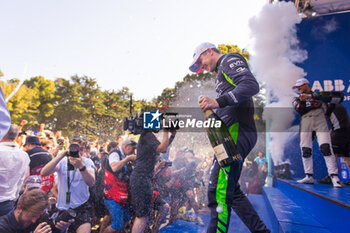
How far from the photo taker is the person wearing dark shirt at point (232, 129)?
164cm

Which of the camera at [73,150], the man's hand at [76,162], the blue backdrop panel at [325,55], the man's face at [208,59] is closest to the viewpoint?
the man's face at [208,59]

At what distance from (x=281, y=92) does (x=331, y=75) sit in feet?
4.49

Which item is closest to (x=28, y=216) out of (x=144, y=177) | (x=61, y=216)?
(x=61, y=216)

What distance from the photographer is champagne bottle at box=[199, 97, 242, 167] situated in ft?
5.38

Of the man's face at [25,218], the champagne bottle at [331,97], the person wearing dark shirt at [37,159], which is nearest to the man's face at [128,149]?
the person wearing dark shirt at [37,159]

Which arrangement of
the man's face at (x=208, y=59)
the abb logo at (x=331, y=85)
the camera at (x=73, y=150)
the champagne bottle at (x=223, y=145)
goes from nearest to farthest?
the champagne bottle at (x=223, y=145)
the man's face at (x=208, y=59)
the camera at (x=73, y=150)
the abb logo at (x=331, y=85)

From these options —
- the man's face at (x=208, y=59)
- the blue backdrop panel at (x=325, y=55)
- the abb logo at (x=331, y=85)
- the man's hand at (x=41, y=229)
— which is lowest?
the man's hand at (x=41, y=229)

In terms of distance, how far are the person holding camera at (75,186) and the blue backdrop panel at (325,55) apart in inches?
220

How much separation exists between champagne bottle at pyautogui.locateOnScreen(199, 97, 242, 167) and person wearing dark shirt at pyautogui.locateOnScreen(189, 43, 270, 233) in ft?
0.17

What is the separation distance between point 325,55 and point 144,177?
641 centimetres

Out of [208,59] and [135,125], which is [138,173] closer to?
[135,125]

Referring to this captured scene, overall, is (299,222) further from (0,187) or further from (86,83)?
(86,83)

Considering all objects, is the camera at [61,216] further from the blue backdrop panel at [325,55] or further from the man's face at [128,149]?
the blue backdrop panel at [325,55]

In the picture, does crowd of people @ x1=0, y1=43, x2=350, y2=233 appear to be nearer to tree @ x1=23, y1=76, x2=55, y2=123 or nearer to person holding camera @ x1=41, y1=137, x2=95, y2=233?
person holding camera @ x1=41, y1=137, x2=95, y2=233
